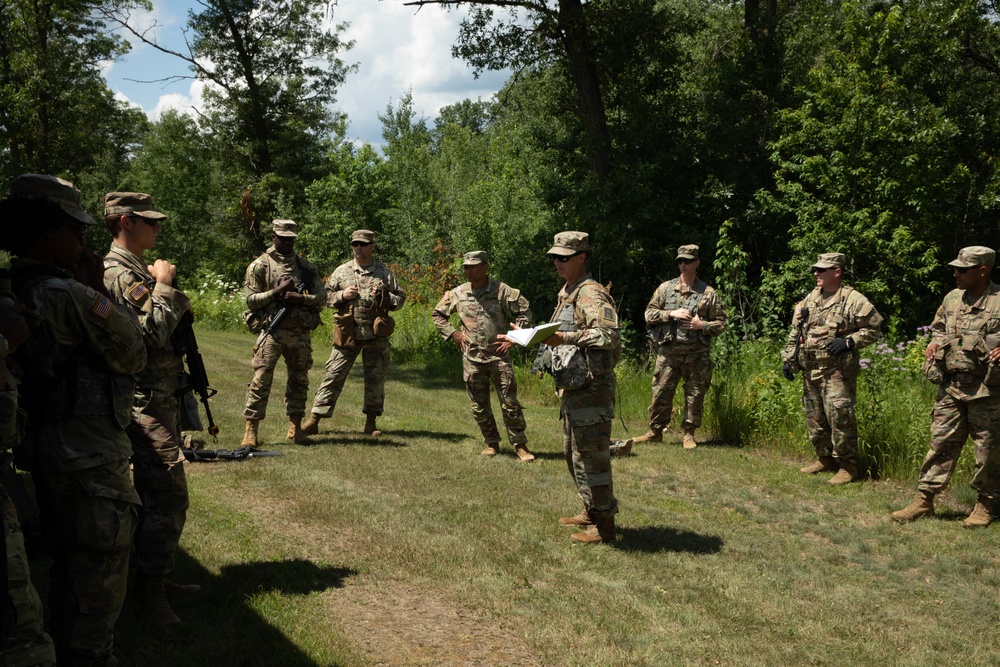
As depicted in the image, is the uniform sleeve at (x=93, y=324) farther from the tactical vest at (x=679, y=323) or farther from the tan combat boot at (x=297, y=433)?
the tactical vest at (x=679, y=323)

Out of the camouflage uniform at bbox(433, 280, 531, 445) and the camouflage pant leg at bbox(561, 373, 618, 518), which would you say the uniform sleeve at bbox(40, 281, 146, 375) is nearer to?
the camouflage pant leg at bbox(561, 373, 618, 518)

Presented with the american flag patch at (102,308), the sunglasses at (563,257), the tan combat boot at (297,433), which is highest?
the sunglasses at (563,257)

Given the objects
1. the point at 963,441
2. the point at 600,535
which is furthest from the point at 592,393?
the point at 963,441

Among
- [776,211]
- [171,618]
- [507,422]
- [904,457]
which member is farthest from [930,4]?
[171,618]

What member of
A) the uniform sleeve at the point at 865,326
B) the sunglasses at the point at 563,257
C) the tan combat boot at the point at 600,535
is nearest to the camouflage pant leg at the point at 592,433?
the tan combat boot at the point at 600,535

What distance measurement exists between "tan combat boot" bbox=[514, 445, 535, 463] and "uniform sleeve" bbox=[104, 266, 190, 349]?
5.00 meters

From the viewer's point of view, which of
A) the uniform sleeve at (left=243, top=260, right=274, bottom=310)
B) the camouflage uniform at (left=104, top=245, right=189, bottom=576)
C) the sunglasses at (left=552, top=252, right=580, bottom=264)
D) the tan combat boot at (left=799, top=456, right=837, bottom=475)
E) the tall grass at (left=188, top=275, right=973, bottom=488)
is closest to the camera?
the camouflage uniform at (left=104, top=245, right=189, bottom=576)

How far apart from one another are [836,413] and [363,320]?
5182mm

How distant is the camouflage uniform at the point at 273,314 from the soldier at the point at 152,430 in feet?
13.6

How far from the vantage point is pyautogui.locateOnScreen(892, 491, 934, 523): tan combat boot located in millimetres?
7164

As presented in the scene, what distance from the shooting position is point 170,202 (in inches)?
1804

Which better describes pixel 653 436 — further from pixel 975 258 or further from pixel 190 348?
pixel 190 348

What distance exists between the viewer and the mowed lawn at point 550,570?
15.3 ft

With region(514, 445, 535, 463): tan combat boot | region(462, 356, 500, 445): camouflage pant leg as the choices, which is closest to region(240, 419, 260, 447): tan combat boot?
region(462, 356, 500, 445): camouflage pant leg
